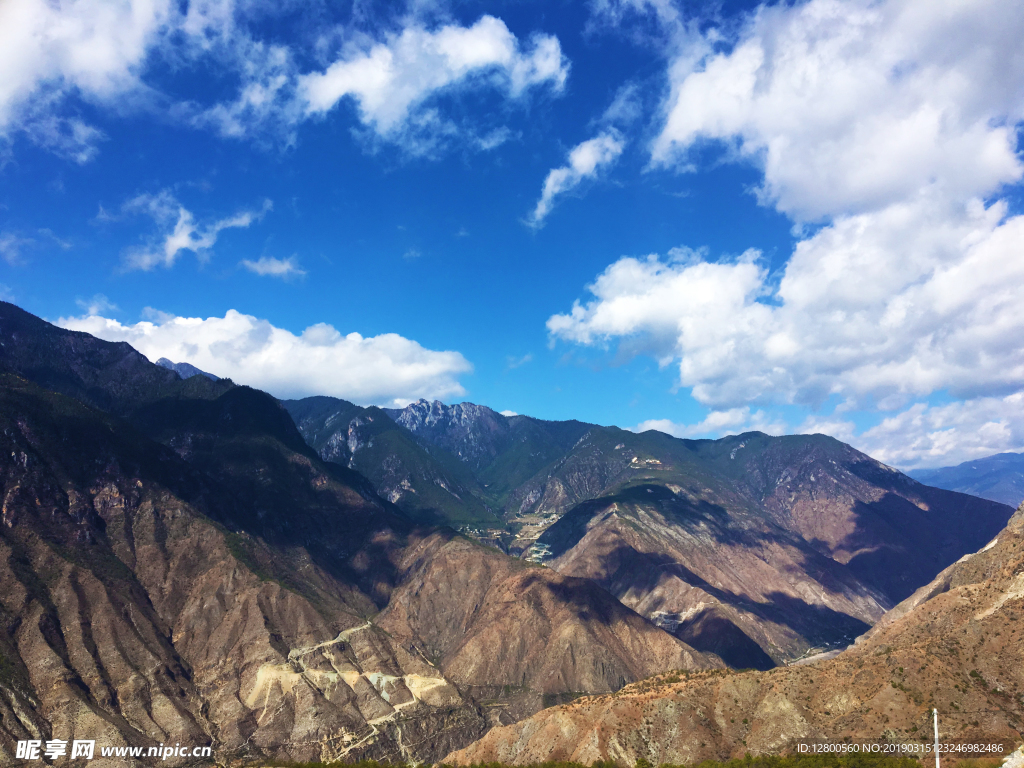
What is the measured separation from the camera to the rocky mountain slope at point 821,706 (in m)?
102

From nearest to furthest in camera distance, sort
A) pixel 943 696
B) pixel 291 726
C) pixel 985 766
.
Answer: pixel 985 766 < pixel 943 696 < pixel 291 726

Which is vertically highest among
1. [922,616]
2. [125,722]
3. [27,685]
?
[922,616]

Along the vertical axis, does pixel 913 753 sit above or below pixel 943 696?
below

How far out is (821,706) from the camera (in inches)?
4405

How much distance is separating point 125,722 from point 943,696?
196388 mm

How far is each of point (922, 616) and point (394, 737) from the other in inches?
5978

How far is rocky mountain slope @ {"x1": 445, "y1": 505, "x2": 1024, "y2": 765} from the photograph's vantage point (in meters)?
102

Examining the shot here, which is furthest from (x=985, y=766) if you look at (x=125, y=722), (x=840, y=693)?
(x=125, y=722)

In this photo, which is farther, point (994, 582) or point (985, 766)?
point (994, 582)

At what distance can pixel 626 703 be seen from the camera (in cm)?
12406

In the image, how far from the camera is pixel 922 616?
14800 cm

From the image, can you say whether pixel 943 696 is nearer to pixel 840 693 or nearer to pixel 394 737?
pixel 840 693

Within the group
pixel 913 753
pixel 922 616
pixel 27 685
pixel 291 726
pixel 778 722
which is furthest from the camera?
pixel 291 726

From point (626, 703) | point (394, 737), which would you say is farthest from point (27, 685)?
point (626, 703)
